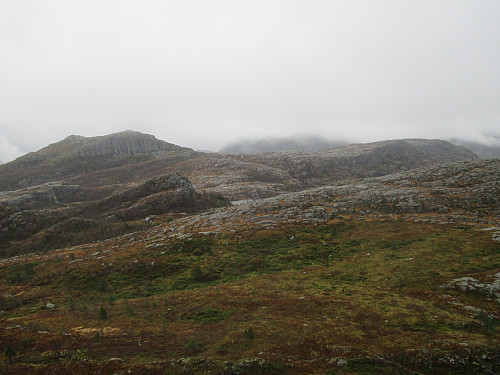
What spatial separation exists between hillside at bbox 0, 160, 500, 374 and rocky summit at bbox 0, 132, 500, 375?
0.12 meters

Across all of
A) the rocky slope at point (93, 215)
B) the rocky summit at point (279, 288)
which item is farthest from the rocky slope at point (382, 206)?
the rocky slope at point (93, 215)

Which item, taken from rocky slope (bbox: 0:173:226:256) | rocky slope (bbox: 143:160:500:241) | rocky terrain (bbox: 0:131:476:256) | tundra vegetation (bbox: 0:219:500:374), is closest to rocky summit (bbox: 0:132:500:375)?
tundra vegetation (bbox: 0:219:500:374)

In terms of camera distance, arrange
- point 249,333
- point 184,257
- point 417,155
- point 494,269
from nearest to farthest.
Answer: point 249,333 < point 494,269 < point 184,257 < point 417,155

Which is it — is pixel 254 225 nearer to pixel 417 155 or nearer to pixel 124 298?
pixel 124 298

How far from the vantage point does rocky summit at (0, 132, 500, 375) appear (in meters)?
13.4

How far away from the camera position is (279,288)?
23672 mm

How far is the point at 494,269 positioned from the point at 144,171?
7300 inches

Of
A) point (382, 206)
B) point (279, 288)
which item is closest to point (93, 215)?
point (279, 288)

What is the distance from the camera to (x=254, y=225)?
4525 cm

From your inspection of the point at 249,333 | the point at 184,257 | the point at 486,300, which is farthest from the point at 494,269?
the point at 184,257

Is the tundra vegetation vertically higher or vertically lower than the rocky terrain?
lower

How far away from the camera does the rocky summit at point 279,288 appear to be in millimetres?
13391

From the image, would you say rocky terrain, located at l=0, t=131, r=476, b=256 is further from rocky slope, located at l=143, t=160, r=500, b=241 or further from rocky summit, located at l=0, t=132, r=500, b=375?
rocky slope, located at l=143, t=160, r=500, b=241

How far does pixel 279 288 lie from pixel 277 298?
2394 millimetres
